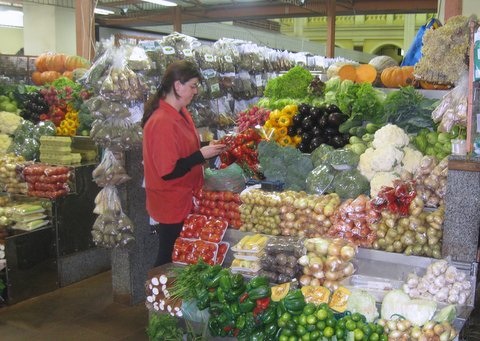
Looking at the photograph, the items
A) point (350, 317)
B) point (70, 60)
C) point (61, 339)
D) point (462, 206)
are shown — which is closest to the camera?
point (350, 317)

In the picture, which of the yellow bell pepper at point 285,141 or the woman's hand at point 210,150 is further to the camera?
the yellow bell pepper at point 285,141

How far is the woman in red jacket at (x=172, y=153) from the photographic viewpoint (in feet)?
11.6

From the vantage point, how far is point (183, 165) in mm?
3545

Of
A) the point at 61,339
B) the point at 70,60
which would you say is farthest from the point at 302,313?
the point at 70,60

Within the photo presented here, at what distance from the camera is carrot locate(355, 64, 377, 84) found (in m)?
5.25

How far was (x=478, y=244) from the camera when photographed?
2.87 m

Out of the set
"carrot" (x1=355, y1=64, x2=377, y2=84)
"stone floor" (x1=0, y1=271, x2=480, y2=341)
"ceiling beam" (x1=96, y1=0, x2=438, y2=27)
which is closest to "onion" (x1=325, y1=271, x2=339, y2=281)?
"stone floor" (x1=0, y1=271, x2=480, y2=341)

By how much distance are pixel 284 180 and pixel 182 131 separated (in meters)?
0.83

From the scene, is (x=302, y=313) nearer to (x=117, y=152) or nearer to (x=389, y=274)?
(x=389, y=274)

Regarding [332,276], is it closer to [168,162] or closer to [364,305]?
[364,305]

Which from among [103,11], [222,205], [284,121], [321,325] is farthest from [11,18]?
[321,325]

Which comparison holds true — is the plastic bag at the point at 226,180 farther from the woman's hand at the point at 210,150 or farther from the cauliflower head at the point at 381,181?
the cauliflower head at the point at 381,181

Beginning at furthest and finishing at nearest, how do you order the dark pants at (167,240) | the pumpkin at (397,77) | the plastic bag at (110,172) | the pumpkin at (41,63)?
the pumpkin at (41,63), the pumpkin at (397,77), the plastic bag at (110,172), the dark pants at (167,240)

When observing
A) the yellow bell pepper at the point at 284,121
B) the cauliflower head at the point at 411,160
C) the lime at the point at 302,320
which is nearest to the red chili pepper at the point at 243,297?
the lime at the point at 302,320
